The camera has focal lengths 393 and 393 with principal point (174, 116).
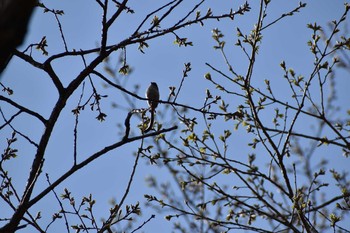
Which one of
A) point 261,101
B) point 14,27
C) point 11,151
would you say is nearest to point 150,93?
point 261,101

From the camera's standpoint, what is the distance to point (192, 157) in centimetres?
389

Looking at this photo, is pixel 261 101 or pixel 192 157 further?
pixel 261 101

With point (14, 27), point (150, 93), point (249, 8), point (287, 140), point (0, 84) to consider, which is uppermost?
point (150, 93)

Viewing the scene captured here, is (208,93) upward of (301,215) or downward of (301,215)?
upward

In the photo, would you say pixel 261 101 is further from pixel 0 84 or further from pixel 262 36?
pixel 0 84

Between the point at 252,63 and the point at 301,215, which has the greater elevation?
the point at 252,63

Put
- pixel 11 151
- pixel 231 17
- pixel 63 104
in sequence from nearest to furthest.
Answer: pixel 63 104 → pixel 11 151 → pixel 231 17

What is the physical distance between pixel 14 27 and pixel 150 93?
5.02 metres

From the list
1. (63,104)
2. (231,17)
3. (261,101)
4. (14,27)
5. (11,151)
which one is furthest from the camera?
(261,101)

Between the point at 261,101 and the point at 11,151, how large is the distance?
2.48m

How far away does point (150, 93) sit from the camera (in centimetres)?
615

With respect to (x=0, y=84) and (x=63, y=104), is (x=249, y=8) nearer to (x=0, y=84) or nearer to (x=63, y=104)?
(x=63, y=104)

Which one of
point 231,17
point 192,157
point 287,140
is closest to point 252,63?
point 231,17

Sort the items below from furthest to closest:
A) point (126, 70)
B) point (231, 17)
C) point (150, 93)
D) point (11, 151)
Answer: point (150, 93)
point (126, 70)
point (231, 17)
point (11, 151)
